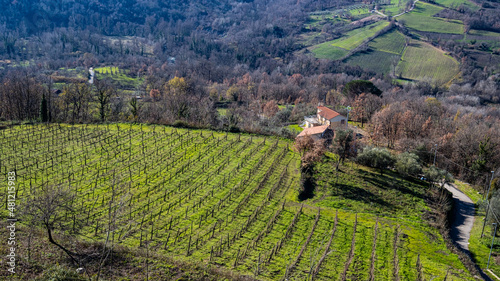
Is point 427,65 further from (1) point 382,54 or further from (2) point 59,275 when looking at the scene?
(2) point 59,275

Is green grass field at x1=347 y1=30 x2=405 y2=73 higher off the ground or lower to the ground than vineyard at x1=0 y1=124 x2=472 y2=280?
higher

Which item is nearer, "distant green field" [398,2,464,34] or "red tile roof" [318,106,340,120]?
"red tile roof" [318,106,340,120]

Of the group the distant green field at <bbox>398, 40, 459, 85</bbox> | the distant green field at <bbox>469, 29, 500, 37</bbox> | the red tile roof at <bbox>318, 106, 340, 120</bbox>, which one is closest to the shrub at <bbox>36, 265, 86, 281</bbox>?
the red tile roof at <bbox>318, 106, 340, 120</bbox>

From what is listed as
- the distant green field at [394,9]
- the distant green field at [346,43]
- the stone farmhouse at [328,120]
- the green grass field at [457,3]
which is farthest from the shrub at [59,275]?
the green grass field at [457,3]

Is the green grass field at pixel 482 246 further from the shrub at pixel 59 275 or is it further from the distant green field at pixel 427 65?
the distant green field at pixel 427 65

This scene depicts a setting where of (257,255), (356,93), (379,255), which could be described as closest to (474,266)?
(379,255)

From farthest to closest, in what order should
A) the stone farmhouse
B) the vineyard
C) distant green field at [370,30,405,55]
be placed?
distant green field at [370,30,405,55] → the stone farmhouse → the vineyard

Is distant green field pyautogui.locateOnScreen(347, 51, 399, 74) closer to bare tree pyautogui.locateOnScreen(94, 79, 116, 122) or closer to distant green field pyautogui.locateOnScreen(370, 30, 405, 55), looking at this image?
distant green field pyautogui.locateOnScreen(370, 30, 405, 55)
